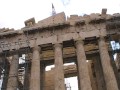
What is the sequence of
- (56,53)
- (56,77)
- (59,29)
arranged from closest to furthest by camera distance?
(56,77), (56,53), (59,29)

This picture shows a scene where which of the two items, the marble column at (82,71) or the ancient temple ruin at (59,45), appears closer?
the marble column at (82,71)

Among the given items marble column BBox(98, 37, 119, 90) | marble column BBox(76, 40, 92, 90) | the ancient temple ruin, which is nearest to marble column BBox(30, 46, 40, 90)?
the ancient temple ruin

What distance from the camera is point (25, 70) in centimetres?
2195

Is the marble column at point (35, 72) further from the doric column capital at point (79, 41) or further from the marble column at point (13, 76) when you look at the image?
the doric column capital at point (79, 41)

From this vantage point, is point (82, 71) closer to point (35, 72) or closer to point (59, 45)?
point (59, 45)

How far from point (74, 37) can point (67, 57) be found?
2.50 m

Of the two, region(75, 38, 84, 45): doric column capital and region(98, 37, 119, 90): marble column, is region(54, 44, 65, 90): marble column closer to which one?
region(75, 38, 84, 45): doric column capital

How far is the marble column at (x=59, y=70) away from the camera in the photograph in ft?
58.5

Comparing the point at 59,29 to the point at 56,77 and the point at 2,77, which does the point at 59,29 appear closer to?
the point at 56,77

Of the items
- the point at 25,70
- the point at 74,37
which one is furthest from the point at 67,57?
the point at 25,70

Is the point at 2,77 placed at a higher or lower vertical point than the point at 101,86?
higher

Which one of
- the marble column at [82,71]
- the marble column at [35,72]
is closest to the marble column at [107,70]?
the marble column at [82,71]

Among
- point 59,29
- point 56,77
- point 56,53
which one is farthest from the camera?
point 59,29

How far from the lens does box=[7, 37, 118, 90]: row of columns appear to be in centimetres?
1756
